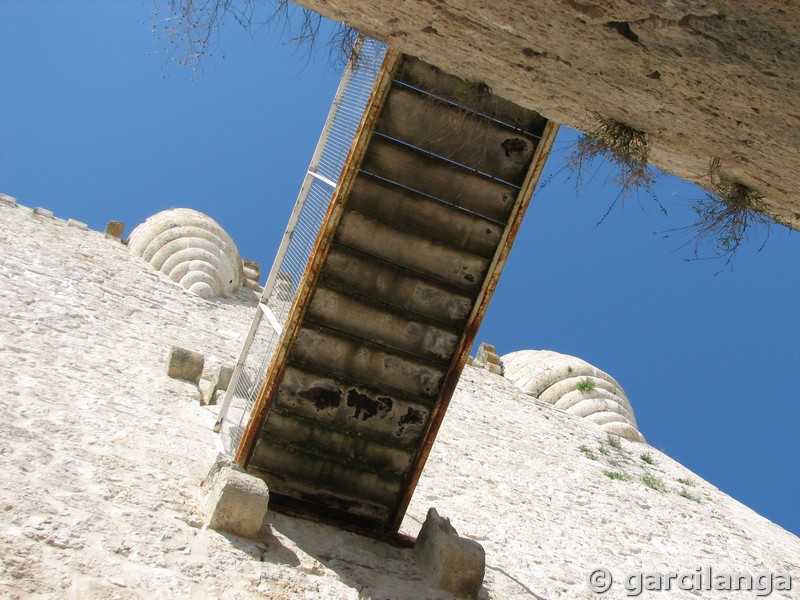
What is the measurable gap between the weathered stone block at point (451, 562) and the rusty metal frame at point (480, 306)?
367 millimetres

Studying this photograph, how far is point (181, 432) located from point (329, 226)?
2392mm

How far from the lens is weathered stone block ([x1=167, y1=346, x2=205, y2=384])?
7648mm

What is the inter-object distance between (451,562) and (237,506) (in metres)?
1.54

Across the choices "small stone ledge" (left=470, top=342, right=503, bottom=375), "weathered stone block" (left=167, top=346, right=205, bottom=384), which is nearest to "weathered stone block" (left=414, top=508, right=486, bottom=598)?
"weathered stone block" (left=167, top=346, right=205, bottom=384)

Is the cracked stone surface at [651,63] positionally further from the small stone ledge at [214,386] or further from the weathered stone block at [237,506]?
the small stone ledge at [214,386]

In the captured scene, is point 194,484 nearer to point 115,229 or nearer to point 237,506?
point 237,506

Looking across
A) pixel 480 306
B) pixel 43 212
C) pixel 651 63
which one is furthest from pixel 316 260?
pixel 43 212

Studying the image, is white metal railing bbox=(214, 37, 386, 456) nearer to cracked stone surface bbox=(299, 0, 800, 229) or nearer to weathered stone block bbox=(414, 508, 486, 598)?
weathered stone block bbox=(414, 508, 486, 598)

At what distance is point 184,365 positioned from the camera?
7711mm

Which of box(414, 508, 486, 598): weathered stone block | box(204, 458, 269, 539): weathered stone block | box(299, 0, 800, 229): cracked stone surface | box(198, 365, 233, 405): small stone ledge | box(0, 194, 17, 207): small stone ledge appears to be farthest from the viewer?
box(0, 194, 17, 207): small stone ledge

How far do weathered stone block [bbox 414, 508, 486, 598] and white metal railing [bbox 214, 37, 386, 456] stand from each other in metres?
1.59

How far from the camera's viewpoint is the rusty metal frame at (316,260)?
4.86m

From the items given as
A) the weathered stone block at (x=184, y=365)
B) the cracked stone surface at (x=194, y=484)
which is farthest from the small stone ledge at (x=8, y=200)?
the weathered stone block at (x=184, y=365)

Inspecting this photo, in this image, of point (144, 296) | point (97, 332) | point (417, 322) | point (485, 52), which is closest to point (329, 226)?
point (417, 322)
